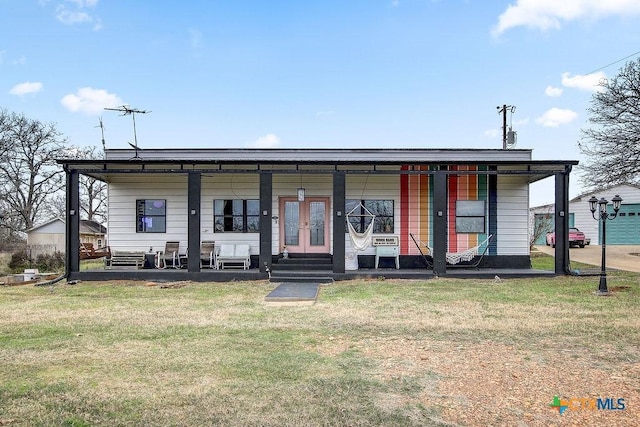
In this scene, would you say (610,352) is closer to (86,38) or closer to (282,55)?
(282,55)

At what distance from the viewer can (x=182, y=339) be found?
5070 mm

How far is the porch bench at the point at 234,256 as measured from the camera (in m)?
11.6

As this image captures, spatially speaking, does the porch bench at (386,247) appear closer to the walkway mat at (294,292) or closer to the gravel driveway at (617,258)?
the walkway mat at (294,292)

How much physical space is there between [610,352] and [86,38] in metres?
17.3

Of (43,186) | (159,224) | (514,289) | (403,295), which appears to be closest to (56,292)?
(159,224)

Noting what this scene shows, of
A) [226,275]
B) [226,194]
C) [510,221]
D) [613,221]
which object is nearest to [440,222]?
[510,221]

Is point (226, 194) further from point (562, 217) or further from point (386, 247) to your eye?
point (562, 217)

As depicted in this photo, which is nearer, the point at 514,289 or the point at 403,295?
the point at 403,295

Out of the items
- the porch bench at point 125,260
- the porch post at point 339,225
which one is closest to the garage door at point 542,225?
the porch post at point 339,225

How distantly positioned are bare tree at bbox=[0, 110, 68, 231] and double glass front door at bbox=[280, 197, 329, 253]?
17.2 m

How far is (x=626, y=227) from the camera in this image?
2308 cm

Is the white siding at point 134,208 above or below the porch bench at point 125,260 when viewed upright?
above

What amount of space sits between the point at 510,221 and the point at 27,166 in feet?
77.4

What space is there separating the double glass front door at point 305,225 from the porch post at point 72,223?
5104 mm
